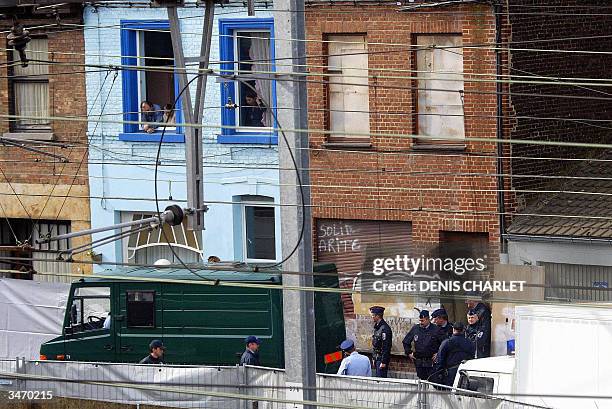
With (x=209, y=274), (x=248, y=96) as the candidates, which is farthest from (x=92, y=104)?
(x=209, y=274)

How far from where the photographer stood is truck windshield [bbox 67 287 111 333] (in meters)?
21.7

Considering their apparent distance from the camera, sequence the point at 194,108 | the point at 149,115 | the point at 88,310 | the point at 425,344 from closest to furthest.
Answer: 1. the point at 194,108
2. the point at 425,344
3. the point at 88,310
4. the point at 149,115

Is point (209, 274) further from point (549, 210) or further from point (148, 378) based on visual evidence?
point (549, 210)

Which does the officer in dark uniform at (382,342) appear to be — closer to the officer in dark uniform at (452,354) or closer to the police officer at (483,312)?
the police officer at (483,312)

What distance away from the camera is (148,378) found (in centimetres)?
1892

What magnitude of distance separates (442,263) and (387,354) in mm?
2336

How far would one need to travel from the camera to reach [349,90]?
83.4ft

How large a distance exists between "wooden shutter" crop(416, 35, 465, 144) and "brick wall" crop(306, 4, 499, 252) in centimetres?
17

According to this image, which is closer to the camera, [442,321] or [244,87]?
[442,321]

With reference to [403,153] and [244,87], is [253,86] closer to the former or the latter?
[244,87]

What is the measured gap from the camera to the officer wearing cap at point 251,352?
19922 millimetres

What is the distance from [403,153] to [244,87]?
3.28 m

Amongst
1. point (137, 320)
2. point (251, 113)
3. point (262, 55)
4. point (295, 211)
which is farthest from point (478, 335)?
point (262, 55)

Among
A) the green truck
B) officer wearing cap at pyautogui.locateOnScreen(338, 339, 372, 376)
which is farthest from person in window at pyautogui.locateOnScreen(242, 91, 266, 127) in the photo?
officer wearing cap at pyautogui.locateOnScreen(338, 339, 372, 376)
